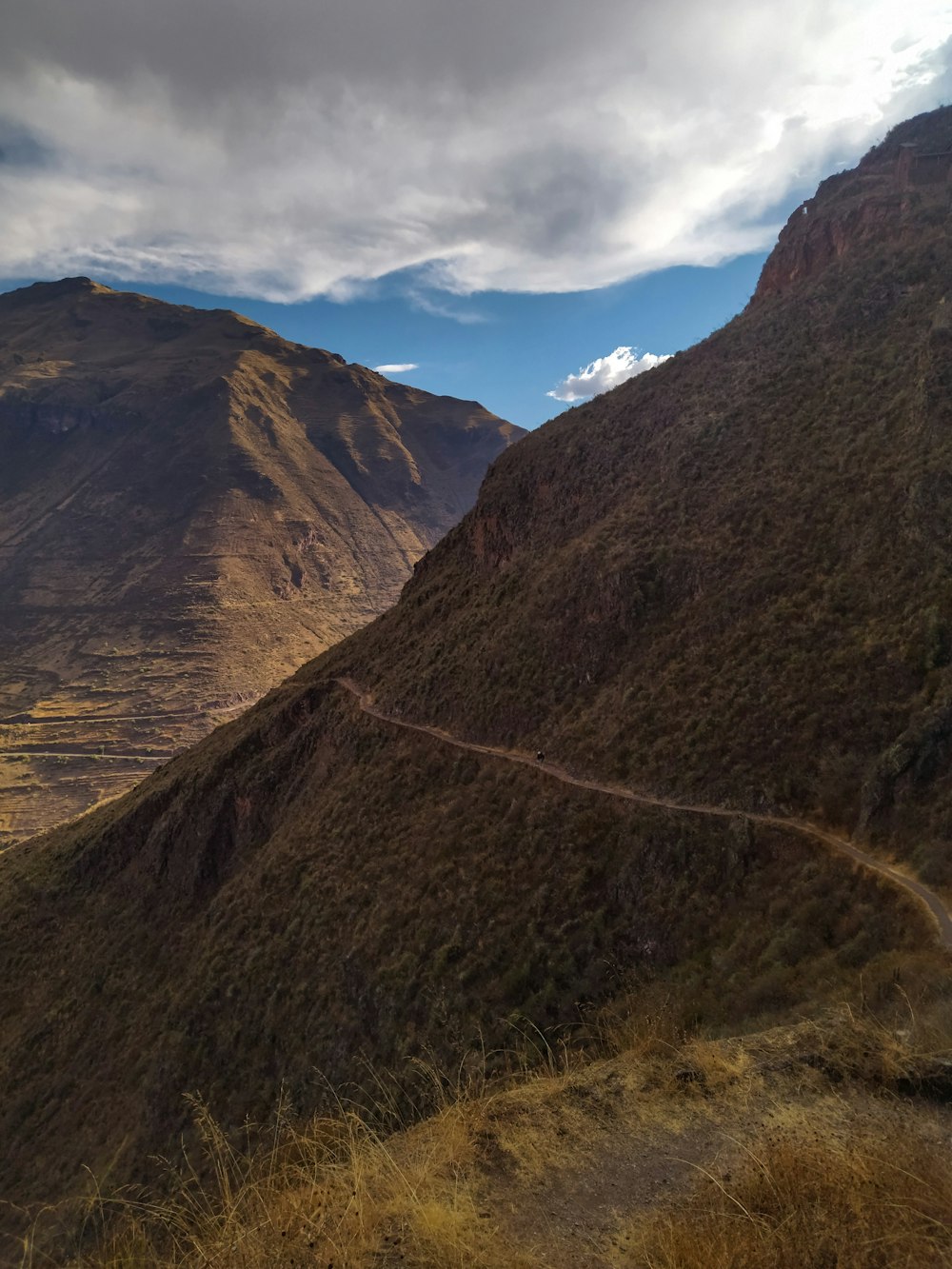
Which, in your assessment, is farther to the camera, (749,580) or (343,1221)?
(749,580)

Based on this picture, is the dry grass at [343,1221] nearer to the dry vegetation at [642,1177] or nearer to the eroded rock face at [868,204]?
the dry vegetation at [642,1177]

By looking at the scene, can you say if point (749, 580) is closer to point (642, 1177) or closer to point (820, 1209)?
point (642, 1177)

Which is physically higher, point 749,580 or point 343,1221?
point 749,580

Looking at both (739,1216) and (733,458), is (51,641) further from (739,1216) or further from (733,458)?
(739,1216)

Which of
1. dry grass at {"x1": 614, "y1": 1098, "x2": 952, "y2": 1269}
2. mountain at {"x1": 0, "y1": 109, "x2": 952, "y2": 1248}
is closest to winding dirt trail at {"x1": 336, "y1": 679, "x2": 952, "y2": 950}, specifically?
mountain at {"x1": 0, "y1": 109, "x2": 952, "y2": 1248}

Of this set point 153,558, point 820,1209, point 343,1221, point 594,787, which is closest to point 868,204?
point 594,787

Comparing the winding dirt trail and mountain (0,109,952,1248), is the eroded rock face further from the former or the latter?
the winding dirt trail

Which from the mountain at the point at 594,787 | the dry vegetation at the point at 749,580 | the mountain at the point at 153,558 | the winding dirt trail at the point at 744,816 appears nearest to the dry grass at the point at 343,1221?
the mountain at the point at 594,787
